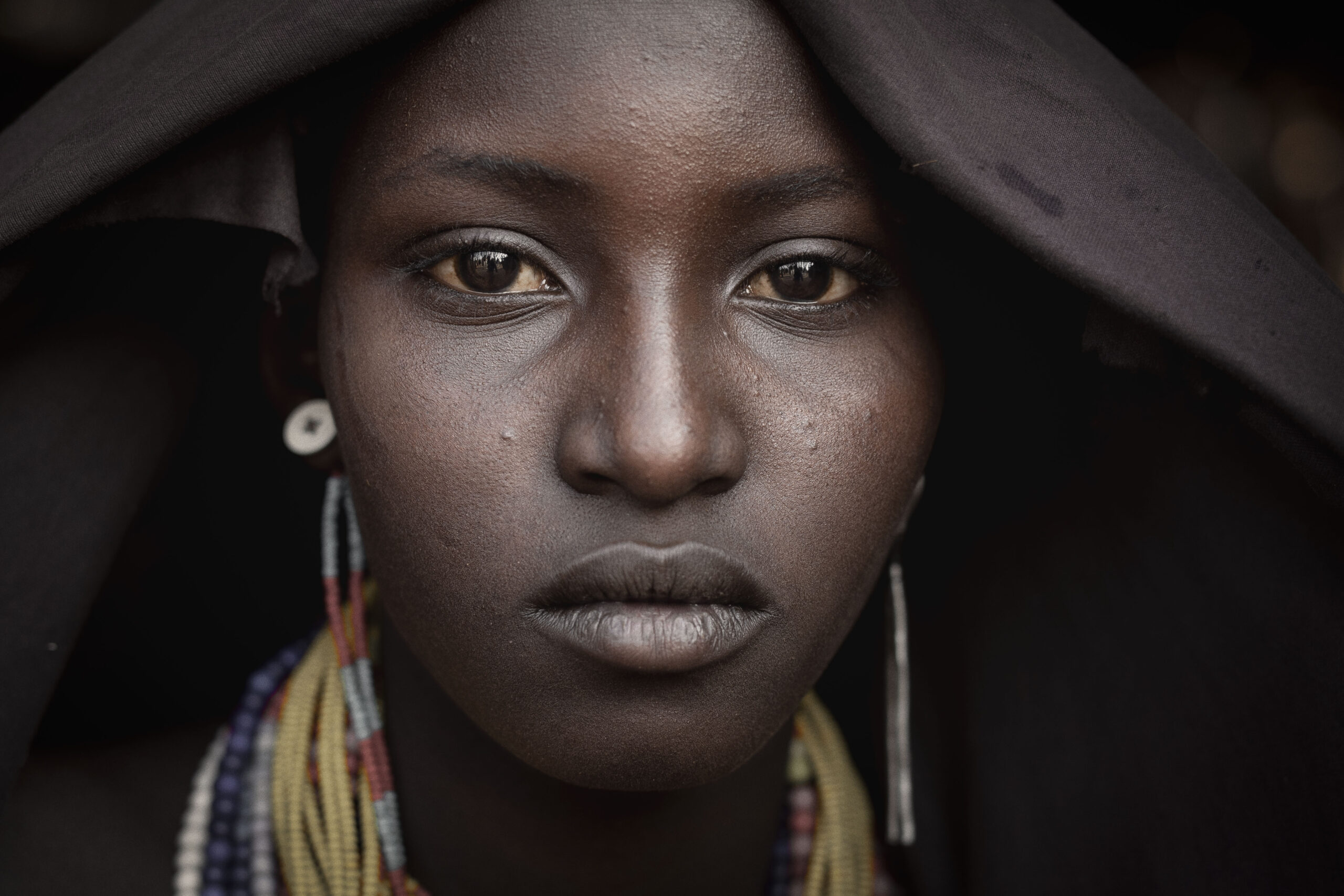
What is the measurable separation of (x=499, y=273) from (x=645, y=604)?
1.58 ft

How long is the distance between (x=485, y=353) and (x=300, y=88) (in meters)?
0.47

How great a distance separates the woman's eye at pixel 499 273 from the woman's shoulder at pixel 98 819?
1.07 m

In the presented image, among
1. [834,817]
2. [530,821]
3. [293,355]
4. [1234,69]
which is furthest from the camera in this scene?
[1234,69]

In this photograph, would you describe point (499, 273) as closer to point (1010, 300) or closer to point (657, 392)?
point (657, 392)

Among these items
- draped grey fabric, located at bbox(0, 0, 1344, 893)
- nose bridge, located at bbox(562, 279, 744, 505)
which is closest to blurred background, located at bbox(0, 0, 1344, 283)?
draped grey fabric, located at bbox(0, 0, 1344, 893)

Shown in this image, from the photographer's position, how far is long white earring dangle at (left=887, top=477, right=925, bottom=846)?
1722 mm

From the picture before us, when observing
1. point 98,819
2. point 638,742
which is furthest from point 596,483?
point 98,819

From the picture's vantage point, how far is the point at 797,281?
1.38 metres

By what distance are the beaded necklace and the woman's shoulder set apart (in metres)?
0.04

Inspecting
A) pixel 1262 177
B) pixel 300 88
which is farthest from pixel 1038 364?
pixel 1262 177

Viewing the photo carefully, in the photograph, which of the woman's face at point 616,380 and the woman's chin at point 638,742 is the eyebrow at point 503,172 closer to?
the woman's face at point 616,380

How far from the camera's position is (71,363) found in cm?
149

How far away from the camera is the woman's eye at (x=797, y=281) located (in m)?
1.38

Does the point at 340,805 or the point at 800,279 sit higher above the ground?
the point at 800,279
